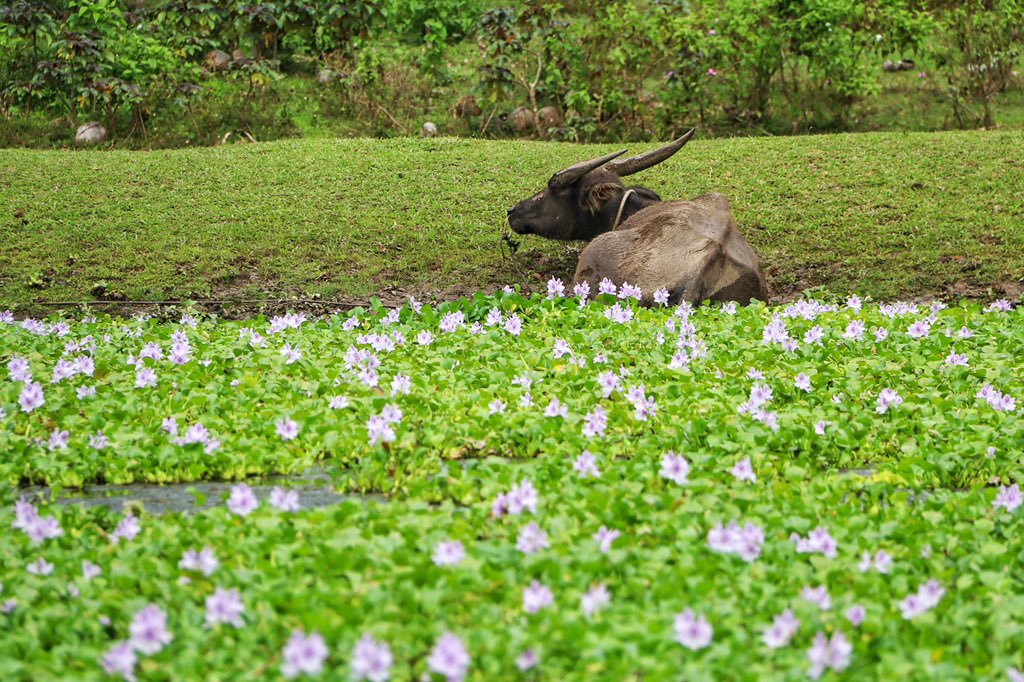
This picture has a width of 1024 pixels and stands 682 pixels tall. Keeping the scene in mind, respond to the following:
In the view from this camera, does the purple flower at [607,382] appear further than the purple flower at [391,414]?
Yes

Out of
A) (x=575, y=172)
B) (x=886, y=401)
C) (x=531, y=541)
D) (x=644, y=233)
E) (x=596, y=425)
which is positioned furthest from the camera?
(x=575, y=172)

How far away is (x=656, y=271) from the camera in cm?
770

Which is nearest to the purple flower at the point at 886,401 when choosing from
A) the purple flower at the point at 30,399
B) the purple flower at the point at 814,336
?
the purple flower at the point at 814,336

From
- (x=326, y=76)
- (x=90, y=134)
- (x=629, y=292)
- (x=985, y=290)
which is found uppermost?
(x=629, y=292)

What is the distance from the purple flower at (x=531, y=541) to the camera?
3285 mm

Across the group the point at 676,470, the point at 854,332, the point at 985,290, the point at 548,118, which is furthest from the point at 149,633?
the point at 548,118

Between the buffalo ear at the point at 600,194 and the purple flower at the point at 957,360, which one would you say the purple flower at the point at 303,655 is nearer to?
the purple flower at the point at 957,360

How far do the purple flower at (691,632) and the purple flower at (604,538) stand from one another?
52 centimetres

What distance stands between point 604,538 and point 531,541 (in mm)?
226

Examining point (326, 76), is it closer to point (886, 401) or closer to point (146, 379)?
point (146, 379)

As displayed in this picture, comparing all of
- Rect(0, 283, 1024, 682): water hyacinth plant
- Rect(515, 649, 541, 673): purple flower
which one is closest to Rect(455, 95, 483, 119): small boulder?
Rect(0, 283, 1024, 682): water hyacinth plant

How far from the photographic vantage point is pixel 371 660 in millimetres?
2627

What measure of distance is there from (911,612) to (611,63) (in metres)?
11.7

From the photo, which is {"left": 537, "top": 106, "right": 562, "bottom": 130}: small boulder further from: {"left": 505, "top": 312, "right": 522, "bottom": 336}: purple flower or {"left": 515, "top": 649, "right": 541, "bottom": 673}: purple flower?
{"left": 515, "top": 649, "right": 541, "bottom": 673}: purple flower
